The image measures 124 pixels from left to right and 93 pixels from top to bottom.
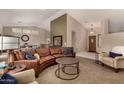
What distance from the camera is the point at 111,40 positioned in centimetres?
388

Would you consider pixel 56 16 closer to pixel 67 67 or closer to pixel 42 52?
pixel 42 52

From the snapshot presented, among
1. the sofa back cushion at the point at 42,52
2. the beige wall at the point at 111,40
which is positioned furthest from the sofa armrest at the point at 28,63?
the beige wall at the point at 111,40

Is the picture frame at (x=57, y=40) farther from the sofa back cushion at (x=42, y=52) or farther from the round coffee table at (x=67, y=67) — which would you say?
the round coffee table at (x=67, y=67)

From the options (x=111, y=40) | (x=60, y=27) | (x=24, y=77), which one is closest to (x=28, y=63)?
(x=24, y=77)

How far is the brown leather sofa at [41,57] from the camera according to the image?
273cm

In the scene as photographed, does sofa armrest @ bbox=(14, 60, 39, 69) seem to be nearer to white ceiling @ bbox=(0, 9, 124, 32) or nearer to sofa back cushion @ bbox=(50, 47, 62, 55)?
white ceiling @ bbox=(0, 9, 124, 32)

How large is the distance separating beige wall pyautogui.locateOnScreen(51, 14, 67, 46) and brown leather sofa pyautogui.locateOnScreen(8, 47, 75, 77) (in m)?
0.71

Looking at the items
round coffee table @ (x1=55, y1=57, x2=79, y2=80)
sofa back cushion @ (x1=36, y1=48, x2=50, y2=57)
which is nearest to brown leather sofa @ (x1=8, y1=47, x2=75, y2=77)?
sofa back cushion @ (x1=36, y1=48, x2=50, y2=57)

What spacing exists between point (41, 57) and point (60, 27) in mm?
1434

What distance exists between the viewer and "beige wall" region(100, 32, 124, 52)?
3.40 meters

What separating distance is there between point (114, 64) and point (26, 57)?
290 centimetres

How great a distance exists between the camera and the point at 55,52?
4.55 metres

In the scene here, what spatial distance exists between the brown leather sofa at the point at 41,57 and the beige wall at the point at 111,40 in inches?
56.7
